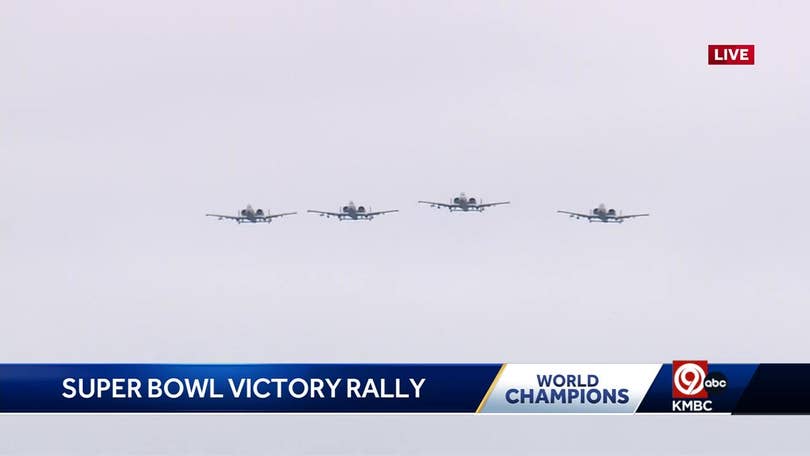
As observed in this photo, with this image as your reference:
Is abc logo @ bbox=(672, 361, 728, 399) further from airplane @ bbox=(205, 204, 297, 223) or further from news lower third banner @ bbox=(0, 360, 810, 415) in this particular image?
airplane @ bbox=(205, 204, 297, 223)

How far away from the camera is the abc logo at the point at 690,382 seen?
4997cm

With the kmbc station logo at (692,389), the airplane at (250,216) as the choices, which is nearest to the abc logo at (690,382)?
the kmbc station logo at (692,389)

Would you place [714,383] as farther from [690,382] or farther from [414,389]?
[414,389]

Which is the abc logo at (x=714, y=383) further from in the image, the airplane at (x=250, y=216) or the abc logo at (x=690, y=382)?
the airplane at (x=250, y=216)

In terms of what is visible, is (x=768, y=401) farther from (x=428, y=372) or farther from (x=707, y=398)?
(x=428, y=372)

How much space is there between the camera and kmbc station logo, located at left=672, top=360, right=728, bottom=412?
164 ft

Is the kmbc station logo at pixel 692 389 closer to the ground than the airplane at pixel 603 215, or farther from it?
closer to the ground

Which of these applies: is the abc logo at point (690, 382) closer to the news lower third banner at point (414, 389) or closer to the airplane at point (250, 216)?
the news lower third banner at point (414, 389)

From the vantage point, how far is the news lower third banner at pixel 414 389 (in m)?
48.9

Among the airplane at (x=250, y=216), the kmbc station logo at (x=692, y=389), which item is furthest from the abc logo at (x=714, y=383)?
the airplane at (x=250, y=216)

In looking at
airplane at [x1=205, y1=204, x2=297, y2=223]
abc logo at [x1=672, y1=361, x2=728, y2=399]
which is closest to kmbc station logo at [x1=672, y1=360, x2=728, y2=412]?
abc logo at [x1=672, y1=361, x2=728, y2=399]

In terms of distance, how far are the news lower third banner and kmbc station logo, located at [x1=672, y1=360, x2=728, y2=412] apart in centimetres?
4

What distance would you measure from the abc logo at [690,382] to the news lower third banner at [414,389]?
0.12 ft

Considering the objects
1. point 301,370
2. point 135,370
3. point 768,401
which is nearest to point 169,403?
point 135,370
